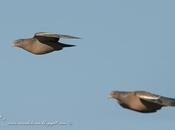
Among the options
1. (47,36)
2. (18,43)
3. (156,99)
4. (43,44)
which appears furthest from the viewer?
(18,43)

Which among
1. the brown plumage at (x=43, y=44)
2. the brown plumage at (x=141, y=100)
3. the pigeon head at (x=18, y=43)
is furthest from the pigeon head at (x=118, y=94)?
the pigeon head at (x=18, y=43)

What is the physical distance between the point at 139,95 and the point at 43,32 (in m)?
7.46

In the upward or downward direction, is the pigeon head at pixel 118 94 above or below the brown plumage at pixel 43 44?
below

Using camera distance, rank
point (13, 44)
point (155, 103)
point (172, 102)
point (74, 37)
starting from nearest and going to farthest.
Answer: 1. point (172, 102)
2. point (155, 103)
3. point (74, 37)
4. point (13, 44)

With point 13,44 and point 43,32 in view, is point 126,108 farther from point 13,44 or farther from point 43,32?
point 13,44

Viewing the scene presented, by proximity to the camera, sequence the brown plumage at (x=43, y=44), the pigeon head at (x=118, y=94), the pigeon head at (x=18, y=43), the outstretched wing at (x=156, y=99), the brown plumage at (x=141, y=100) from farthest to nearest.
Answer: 1. the pigeon head at (x=18, y=43)
2. the brown plumage at (x=43, y=44)
3. the pigeon head at (x=118, y=94)
4. the brown plumage at (x=141, y=100)
5. the outstretched wing at (x=156, y=99)

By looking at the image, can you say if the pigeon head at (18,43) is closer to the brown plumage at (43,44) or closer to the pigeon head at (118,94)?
the brown plumage at (43,44)

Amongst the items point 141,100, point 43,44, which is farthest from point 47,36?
point 141,100

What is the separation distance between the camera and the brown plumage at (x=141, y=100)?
82.8 ft

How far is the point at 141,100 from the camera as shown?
27.7 metres

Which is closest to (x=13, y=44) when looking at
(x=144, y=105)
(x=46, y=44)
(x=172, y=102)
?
(x=46, y=44)

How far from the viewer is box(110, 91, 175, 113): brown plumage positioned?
25242mm

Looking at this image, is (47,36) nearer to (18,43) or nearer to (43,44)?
(43,44)

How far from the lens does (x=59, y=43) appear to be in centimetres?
3403
